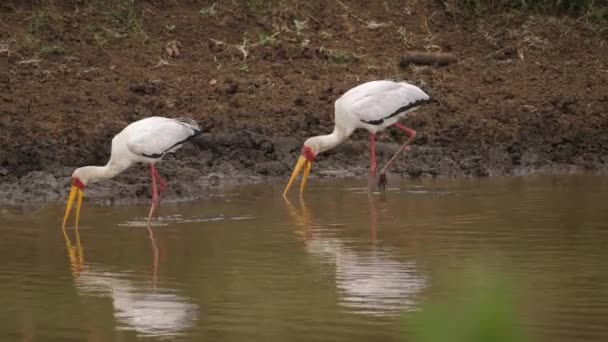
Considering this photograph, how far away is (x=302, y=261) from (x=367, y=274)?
612 mm

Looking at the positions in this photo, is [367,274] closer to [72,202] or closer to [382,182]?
[72,202]

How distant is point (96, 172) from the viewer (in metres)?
8.61

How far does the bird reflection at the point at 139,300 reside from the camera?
4.87 m

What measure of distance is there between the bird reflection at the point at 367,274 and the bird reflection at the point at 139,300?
2.50ft

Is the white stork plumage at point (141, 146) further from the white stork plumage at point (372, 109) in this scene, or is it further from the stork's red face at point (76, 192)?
the white stork plumage at point (372, 109)

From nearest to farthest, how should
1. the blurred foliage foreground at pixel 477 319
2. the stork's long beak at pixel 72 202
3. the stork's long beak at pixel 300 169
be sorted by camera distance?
the blurred foliage foreground at pixel 477 319 → the stork's long beak at pixel 72 202 → the stork's long beak at pixel 300 169

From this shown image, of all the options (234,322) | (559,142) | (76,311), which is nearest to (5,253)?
(76,311)

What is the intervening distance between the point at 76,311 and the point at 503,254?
8.37 ft

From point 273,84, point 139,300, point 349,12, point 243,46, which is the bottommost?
point 139,300

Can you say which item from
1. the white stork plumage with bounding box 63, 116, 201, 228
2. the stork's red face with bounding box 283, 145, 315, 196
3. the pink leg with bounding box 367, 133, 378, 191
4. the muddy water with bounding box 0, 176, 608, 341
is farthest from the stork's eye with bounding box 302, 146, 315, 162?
the white stork plumage with bounding box 63, 116, 201, 228

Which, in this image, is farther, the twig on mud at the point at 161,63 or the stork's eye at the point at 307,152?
the twig on mud at the point at 161,63

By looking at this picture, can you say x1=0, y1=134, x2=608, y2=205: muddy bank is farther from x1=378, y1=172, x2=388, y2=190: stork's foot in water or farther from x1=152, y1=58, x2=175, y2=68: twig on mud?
x1=152, y1=58, x2=175, y2=68: twig on mud

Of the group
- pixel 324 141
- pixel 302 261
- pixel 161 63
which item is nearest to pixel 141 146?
pixel 324 141

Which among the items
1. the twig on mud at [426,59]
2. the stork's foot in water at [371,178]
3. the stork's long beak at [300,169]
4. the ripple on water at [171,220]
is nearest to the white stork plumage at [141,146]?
the ripple on water at [171,220]
